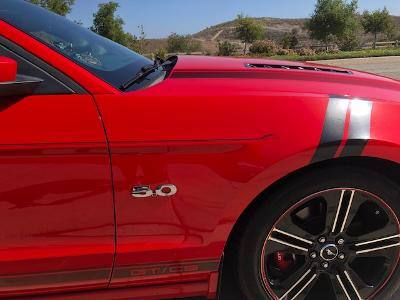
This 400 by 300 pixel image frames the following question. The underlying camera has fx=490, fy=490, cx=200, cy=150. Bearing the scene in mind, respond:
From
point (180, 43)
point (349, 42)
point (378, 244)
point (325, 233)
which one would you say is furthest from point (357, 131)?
point (180, 43)

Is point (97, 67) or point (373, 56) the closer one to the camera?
point (97, 67)

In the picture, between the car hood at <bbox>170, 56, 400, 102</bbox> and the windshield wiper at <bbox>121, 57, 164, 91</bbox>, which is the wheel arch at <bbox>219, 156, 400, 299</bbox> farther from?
the windshield wiper at <bbox>121, 57, 164, 91</bbox>

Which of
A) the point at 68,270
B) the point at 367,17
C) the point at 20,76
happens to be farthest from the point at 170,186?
the point at 367,17

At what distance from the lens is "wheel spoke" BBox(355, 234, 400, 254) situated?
7.63 feet

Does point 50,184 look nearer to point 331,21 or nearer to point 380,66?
point 380,66

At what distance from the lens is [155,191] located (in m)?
1.92

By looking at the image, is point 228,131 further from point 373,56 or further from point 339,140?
point 373,56

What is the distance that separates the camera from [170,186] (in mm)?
1932

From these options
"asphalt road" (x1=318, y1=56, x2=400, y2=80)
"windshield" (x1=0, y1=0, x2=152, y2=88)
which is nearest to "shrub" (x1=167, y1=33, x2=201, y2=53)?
"asphalt road" (x1=318, y1=56, x2=400, y2=80)

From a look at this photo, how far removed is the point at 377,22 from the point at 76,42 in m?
61.0

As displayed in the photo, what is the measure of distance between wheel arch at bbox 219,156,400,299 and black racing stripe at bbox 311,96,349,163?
92 mm

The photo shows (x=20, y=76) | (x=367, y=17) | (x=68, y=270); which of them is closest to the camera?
(x=20, y=76)

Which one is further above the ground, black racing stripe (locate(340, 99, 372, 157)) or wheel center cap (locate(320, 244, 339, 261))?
black racing stripe (locate(340, 99, 372, 157))

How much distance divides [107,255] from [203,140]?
0.61 m
